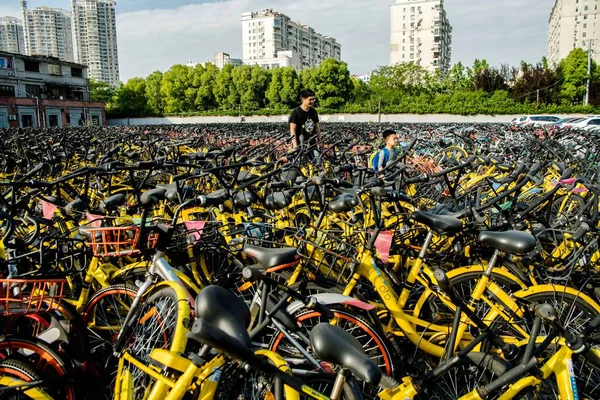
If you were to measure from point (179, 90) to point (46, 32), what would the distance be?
99.6 m

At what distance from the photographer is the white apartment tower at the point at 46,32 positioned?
433 feet

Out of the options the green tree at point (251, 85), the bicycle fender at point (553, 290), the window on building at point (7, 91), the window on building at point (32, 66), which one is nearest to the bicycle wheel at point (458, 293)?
the bicycle fender at point (553, 290)

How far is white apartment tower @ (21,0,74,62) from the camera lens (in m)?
132

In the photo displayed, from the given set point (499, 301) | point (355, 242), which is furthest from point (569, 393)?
point (355, 242)

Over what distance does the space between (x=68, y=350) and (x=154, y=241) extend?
0.71 meters

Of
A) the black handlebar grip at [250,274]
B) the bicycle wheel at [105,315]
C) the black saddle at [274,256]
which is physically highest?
the black handlebar grip at [250,274]

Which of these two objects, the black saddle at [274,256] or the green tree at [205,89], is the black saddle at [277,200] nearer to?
the black saddle at [274,256]

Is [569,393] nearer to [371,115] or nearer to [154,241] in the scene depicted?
[154,241]

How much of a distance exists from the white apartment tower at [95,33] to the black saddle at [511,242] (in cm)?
14334

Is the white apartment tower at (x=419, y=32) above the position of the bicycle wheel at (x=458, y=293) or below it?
above

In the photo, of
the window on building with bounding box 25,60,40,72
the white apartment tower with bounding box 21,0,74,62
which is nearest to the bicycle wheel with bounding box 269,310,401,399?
the window on building with bounding box 25,60,40,72

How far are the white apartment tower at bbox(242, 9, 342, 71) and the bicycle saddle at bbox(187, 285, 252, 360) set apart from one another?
347 feet

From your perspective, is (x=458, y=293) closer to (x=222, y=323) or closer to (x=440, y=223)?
(x=440, y=223)

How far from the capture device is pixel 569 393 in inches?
71.7
